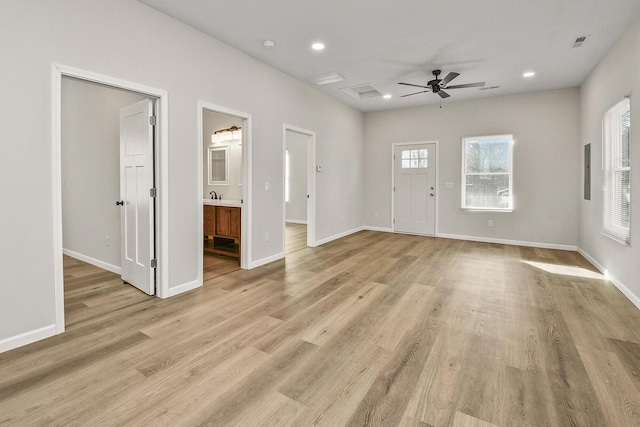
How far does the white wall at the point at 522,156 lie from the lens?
5.79 m

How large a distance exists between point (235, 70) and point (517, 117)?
5254mm

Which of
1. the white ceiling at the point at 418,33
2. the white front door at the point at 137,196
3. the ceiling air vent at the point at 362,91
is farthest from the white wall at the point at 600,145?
the white front door at the point at 137,196

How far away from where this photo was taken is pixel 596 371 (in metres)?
2.05

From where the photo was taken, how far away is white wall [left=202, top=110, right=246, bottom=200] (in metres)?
6.25

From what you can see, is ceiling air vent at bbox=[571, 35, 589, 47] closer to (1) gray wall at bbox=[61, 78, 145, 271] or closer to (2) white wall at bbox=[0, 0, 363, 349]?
(2) white wall at bbox=[0, 0, 363, 349]

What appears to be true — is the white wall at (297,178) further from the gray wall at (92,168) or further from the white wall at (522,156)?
the gray wall at (92,168)

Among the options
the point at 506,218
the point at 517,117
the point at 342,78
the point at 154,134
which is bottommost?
the point at 506,218

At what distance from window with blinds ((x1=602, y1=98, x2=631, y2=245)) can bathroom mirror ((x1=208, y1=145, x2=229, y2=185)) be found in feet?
19.7

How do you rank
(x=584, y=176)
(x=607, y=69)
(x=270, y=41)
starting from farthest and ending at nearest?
(x=584, y=176) → (x=607, y=69) → (x=270, y=41)

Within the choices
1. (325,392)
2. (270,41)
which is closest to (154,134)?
(270,41)

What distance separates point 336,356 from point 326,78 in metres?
4.40

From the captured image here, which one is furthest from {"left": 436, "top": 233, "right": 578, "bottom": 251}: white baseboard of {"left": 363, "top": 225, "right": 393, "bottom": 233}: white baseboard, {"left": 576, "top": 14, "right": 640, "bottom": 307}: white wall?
{"left": 363, "top": 225, "right": 393, "bottom": 233}: white baseboard

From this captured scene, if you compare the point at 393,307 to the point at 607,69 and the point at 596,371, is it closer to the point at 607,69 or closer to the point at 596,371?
the point at 596,371

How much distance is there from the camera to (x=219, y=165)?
258 inches
